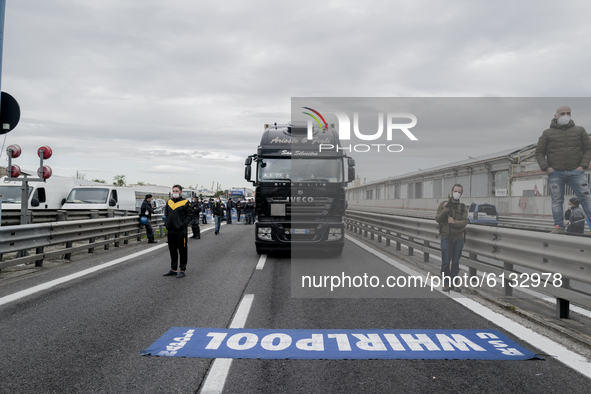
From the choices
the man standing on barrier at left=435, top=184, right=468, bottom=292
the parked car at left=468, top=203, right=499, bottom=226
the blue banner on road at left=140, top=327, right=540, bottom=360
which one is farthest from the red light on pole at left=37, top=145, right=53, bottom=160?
the parked car at left=468, top=203, right=499, bottom=226

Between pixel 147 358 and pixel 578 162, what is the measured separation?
5.60 m

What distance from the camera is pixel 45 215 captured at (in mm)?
17797

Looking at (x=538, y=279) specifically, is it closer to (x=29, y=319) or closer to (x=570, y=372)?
(x=570, y=372)

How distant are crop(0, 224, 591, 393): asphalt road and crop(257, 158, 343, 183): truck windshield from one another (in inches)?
108

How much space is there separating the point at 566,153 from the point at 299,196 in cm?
645

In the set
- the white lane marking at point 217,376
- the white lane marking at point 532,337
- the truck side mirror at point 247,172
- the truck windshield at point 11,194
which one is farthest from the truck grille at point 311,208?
the truck windshield at point 11,194

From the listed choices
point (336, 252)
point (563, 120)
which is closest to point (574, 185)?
point (563, 120)

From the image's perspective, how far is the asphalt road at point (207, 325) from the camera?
344 centimetres

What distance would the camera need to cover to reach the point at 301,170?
37.8 feet

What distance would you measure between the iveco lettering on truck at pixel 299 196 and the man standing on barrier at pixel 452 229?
4.01 m

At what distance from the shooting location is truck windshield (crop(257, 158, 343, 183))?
11430 millimetres

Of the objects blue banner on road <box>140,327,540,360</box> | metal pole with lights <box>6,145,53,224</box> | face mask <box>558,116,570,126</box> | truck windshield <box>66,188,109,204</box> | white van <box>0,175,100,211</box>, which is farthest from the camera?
truck windshield <box>66,188,109,204</box>

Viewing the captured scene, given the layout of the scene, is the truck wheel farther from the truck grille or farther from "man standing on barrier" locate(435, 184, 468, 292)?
"man standing on barrier" locate(435, 184, 468, 292)

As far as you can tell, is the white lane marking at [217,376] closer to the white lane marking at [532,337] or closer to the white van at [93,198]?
the white lane marking at [532,337]
